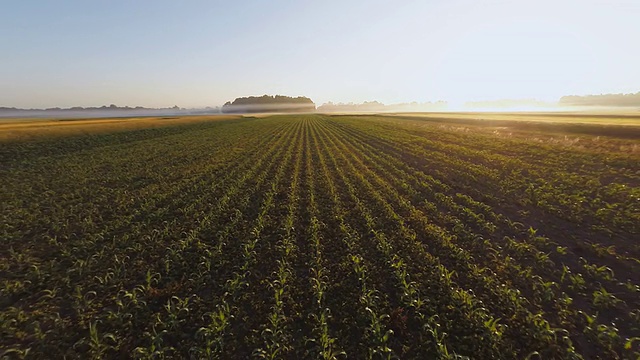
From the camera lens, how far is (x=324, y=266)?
9.81m

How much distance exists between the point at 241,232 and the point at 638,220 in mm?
18614

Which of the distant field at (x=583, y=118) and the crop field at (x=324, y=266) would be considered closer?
the crop field at (x=324, y=266)

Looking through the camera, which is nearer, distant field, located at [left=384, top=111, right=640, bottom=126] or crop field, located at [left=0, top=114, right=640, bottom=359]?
crop field, located at [left=0, top=114, right=640, bottom=359]

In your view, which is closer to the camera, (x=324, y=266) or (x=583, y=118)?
(x=324, y=266)

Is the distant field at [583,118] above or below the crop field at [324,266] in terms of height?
above

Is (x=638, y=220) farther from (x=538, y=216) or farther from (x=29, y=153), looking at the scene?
(x=29, y=153)

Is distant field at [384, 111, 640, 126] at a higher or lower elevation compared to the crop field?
higher

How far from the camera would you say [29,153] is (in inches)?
1232

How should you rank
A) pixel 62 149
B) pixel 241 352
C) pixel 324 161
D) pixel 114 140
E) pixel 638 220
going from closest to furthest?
pixel 241 352 → pixel 638 220 → pixel 324 161 → pixel 62 149 → pixel 114 140

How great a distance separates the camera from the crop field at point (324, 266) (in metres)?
6.55

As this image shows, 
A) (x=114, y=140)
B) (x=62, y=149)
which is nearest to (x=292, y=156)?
(x=62, y=149)

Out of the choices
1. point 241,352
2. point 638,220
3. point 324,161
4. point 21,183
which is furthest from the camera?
point 324,161

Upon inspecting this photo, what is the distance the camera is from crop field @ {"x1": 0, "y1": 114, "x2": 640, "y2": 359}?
21.5 ft

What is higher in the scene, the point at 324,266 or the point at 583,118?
the point at 583,118
